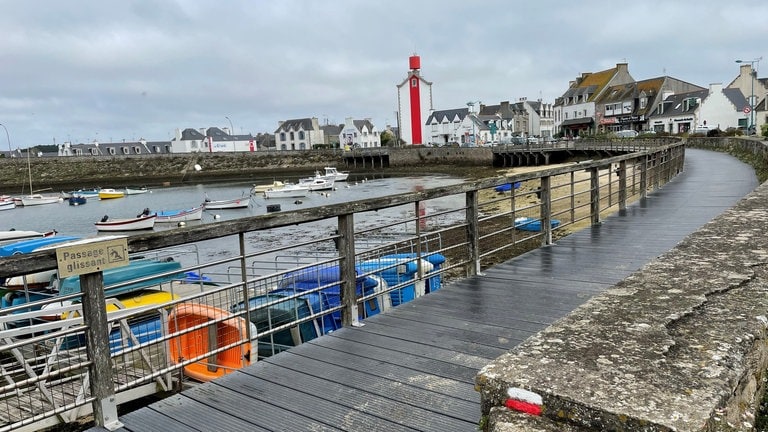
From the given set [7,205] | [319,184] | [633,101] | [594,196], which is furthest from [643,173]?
[633,101]

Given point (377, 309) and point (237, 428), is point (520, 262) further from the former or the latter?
point (237, 428)

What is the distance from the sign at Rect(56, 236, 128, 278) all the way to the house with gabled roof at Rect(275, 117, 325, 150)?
116326mm

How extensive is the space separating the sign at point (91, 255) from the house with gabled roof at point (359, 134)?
113 metres

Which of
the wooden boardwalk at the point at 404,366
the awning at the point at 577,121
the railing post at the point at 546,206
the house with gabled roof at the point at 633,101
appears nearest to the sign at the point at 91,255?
the wooden boardwalk at the point at 404,366

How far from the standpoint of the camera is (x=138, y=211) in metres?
48.0

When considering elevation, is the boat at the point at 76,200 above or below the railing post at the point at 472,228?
below

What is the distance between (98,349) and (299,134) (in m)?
118

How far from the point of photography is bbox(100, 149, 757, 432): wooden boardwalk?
316 centimetres

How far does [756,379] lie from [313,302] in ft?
20.8

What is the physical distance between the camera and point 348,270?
474cm

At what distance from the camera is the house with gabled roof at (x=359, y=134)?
116 meters

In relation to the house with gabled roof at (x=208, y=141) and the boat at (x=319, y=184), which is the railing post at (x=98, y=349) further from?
the house with gabled roof at (x=208, y=141)

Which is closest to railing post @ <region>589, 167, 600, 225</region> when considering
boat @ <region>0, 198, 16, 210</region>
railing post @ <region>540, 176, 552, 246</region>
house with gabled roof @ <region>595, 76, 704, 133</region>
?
railing post @ <region>540, 176, 552, 246</region>

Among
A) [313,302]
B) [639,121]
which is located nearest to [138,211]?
[313,302]
